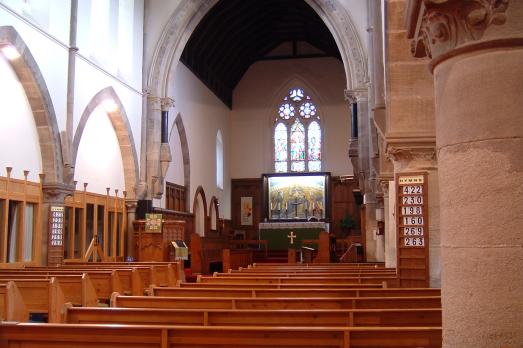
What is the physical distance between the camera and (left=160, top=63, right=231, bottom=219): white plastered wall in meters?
19.3

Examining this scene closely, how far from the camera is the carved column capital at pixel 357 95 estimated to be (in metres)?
16.0

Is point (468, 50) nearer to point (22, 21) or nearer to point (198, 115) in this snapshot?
point (22, 21)

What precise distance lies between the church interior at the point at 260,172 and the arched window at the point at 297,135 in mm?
62

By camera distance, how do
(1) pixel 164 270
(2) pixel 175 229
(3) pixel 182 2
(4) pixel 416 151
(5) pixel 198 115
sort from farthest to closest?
(5) pixel 198 115
(3) pixel 182 2
(2) pixel 175 229
(1) pixel 164 270
(4) pixel 416 151

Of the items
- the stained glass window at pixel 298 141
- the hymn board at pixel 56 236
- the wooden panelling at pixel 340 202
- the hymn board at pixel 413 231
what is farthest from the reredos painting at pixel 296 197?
the hymn board at pixel 413 231

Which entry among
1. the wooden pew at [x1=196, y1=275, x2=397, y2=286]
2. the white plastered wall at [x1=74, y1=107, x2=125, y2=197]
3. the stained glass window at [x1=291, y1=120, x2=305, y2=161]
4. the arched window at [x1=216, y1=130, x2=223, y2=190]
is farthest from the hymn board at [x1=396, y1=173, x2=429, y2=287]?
the stained glass window at [x1=291, y1=120, x2=305, y2=161]

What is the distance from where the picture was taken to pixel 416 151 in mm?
6867

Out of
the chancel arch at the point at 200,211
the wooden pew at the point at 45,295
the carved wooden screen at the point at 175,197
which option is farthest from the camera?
the chancel arch at the point at 200,211

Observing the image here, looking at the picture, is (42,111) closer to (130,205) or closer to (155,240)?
(130,205)

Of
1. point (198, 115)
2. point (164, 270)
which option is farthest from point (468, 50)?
point (198, 115)

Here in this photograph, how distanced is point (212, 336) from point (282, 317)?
0.89 metres

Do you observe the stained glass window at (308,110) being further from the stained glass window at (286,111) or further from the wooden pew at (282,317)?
the wooden pew at (282,317)

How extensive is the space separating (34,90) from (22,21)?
134 cm

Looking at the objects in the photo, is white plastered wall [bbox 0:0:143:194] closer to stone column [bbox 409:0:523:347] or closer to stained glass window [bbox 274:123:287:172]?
stone column [bbox 409:0:523:347]
